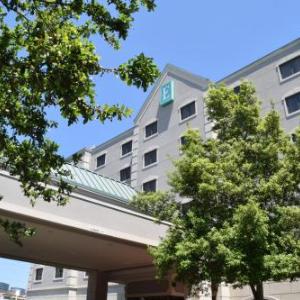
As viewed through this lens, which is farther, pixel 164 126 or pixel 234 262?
pixel 164 126

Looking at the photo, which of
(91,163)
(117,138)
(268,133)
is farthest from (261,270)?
(91,163)

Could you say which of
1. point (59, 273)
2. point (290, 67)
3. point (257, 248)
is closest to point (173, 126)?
point (290, 67)

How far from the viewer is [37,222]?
16.6 metres

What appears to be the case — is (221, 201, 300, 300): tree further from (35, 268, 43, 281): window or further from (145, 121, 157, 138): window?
(35, 268, 43, 281): window

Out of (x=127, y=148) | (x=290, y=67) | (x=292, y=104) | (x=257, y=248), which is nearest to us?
(x=257, y=248)

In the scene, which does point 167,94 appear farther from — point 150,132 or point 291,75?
point 291,75

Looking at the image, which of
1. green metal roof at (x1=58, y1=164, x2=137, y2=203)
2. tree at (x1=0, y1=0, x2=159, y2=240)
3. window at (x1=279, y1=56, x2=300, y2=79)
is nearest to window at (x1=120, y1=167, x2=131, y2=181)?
green metal roof at (x1=58, y1=164, x2=137, y2=203)

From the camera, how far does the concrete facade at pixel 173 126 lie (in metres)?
28.4

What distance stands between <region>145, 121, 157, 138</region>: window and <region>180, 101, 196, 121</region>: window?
326 cm

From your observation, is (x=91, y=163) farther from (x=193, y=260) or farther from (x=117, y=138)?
(x=193, y=260)

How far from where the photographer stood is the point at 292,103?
92.8 ft

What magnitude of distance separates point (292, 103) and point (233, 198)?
15.2m

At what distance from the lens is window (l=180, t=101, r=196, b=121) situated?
34875 mm

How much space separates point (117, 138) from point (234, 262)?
3094 cm
